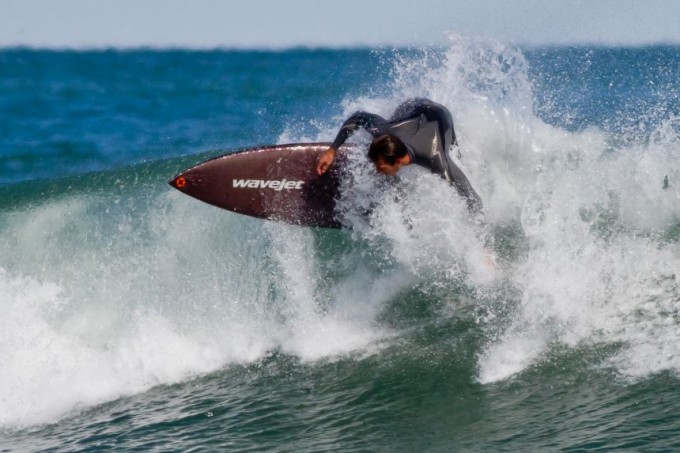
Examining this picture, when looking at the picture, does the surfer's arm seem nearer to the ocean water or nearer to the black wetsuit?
the black wetsuit

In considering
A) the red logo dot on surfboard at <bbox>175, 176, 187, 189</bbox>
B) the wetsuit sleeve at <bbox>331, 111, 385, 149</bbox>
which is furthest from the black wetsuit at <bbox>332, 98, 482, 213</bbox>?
the red logo dot on surfboard at <bbox>175, 176, 187, 189</bbox>

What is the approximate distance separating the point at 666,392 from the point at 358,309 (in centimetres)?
321

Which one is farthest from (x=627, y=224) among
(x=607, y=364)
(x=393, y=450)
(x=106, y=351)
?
(x=106, y=351)

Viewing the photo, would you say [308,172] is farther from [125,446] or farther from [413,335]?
[125,446]

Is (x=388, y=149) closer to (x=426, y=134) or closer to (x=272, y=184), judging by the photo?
(x=426, y=134)

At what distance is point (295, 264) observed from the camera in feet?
28.6

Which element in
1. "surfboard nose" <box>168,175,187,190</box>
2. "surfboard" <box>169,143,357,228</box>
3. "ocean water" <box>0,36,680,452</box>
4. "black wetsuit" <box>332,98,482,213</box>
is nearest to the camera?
"ocean water" <box>0,36,680,452</box>

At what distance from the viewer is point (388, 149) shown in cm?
720

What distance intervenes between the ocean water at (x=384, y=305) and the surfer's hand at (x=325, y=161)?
280mm

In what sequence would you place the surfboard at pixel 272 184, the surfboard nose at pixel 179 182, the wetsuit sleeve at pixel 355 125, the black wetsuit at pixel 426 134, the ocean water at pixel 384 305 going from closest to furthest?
1. the ocean water at pixel 384 305
2. the black wetsuit at pixel 426 134
3. the wetsuit sleeve at pixel 355 125
4. the surfboard at pixel 272 184
5. the surfboard nose at pixel 179 182

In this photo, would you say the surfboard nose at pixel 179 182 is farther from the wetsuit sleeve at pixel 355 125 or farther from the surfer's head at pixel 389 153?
the surfer's head at pixel 389 153

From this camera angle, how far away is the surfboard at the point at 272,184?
27.6ft

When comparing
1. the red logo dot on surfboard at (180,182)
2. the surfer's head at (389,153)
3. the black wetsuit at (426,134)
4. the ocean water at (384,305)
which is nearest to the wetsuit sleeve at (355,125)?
the black wetsuit at (426,134)

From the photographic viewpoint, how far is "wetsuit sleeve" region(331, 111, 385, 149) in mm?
7891
